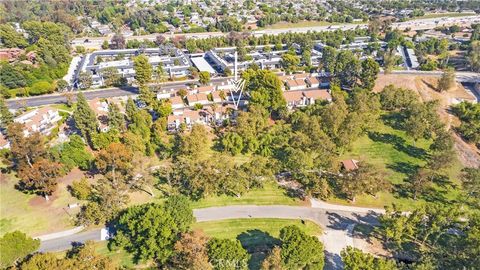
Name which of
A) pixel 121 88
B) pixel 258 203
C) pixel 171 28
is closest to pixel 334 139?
pixel 258 203

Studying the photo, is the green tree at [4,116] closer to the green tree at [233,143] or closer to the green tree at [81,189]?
the green tree at [81,189]

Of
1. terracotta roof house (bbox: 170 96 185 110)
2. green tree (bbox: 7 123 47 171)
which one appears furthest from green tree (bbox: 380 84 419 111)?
green tree (bbox: 7 123 47 171)

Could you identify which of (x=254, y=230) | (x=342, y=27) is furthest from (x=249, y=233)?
(x=342, y=27)

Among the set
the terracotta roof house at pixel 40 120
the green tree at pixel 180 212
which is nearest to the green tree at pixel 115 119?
the terracotta roof house at pixel 40 120

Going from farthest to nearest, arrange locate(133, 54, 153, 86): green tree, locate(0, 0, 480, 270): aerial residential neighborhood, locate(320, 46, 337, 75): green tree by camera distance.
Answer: locate(320, 46, 337, 75): green tree → locate(133, 54, 153, 86): green tree → locate(0, 0, 480, 270): aerial residential neighborhood

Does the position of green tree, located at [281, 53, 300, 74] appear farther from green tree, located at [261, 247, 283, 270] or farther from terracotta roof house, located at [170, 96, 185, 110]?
green tree, located at [261, 247, 283, 270]

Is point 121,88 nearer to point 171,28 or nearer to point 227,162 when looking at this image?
point 227,162
